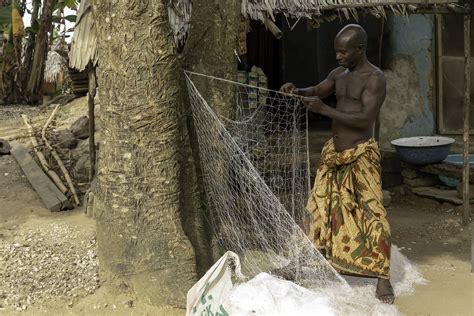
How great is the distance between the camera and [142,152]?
323cm

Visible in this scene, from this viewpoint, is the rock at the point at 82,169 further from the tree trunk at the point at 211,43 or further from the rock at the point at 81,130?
the tree trunk at the point at 211,43

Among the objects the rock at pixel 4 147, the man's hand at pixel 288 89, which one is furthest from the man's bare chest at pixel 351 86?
the rock at pixel 4 147

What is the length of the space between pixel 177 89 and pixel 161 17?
1.34 ft

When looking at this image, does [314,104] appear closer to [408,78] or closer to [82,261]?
[82,261]

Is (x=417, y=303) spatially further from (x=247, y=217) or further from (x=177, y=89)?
(x=177, y=89)

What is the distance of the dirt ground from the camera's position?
3330 mm

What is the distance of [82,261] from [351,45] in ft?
7.26

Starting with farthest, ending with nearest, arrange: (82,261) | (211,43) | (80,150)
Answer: (80,150), (82,261), (211,43)

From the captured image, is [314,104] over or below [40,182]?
over

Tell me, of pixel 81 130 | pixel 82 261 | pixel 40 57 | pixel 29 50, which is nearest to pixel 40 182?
pixel 81 130

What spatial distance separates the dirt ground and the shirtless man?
0.42 m

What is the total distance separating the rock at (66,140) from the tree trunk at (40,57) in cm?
456

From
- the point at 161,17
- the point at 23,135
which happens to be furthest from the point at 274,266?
the point at 23,135

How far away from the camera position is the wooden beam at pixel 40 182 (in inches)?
216
